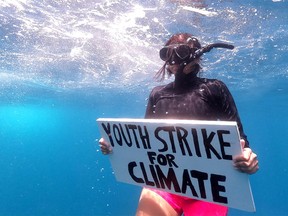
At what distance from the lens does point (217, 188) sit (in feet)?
11.6

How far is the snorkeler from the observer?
396 cm

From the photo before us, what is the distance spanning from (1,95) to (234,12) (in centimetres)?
2794

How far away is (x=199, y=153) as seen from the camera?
3545mm

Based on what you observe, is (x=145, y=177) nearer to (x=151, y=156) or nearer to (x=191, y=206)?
(x=151, y=156)

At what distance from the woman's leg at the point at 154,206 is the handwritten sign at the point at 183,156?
6.3 inches

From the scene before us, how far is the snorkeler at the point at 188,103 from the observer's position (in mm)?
3963

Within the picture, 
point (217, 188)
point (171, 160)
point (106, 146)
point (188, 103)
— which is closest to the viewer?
point (217, 188)

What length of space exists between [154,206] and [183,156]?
2.82ft

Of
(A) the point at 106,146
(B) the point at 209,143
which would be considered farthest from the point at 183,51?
(A) the point at 106,146

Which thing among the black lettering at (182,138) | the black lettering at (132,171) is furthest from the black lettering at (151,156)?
the black lettering at (182,138)

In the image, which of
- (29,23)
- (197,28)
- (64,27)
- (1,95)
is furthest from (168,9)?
(1,95)

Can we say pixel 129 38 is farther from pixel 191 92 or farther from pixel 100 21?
pixel 191 92

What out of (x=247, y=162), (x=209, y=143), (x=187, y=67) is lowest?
(x=247, y=162)

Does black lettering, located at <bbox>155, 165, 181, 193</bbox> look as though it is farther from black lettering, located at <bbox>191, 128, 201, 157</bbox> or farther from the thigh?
black lettering, located at <bbox>191, 128, 201, 157</bbox>
